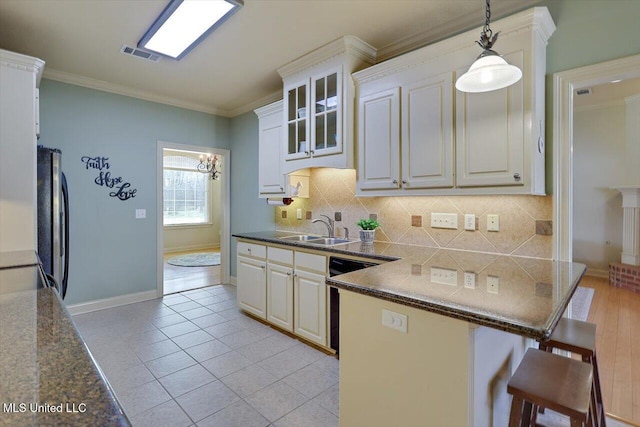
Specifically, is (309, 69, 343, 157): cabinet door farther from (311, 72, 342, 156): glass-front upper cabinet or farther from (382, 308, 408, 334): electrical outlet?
(382, 308, 408, 334): electrical outlet

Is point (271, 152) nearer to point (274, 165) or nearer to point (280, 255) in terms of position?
point (274, 165)

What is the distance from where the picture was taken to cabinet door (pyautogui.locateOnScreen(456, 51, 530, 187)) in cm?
193

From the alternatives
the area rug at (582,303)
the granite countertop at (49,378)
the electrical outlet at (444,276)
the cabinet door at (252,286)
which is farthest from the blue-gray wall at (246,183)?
the area rug at (582,303)

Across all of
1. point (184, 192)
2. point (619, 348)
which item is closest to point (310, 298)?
point (619, 348)

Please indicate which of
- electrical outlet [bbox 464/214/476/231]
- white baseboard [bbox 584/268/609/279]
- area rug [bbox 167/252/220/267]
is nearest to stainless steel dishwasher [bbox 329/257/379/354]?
electrical outlet [bbox 464/214/476/231]

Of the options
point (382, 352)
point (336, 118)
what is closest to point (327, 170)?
point (336, 118)

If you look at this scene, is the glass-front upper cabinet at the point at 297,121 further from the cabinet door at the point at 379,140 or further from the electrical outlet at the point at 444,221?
the electrical outlet at the point at 444,221

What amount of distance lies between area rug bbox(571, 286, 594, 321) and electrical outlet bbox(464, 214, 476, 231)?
1767mm

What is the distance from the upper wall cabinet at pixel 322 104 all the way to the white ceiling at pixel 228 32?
0.36 ft

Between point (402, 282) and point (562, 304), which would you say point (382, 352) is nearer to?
point (402, 282)

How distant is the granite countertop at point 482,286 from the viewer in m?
1.08

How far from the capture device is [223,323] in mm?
3357

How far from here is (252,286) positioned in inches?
134

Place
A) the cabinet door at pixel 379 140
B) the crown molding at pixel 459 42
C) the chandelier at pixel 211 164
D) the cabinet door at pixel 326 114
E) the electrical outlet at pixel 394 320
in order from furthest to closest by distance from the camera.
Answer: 1. the chandelier at pixel 211 164
2. the cabinet door at pixel 326 114
3. the cabinet door at pixel 379 140
4. the crown molding at pixel 459 42
5. the electrical outlet at pixel 394 320
